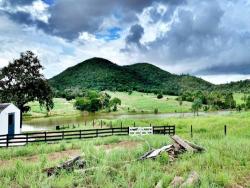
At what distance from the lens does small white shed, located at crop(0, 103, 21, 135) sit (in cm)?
3503

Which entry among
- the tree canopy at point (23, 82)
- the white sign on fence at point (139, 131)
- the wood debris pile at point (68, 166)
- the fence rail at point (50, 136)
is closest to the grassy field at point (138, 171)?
the wood debris pile at point (68, 166)

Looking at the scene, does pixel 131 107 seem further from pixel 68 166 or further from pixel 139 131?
pixel 68 166

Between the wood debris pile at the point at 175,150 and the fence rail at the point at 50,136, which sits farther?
the fence rail at the point at 50,136

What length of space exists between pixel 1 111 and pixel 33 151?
13.2 meters

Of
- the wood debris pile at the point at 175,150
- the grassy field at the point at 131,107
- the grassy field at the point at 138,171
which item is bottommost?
the grassy field at the point at 138,171

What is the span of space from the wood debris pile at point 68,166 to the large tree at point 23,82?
3537 centimetres

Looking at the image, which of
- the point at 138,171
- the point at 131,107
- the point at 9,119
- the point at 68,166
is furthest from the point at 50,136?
the point at 131,107

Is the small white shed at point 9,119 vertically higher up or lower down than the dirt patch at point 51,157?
higher up

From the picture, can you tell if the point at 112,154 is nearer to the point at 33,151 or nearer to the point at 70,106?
the point at 33,151

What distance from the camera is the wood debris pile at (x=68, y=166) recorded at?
14.1 m

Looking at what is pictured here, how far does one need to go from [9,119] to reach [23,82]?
40.0ft

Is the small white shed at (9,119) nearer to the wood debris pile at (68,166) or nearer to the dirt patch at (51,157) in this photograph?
the dirt patch at (51,157)

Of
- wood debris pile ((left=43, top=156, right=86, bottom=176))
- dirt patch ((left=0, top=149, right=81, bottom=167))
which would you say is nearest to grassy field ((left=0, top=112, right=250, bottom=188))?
wood debris pile ((left=43, top=156, right=86, bottom=176))

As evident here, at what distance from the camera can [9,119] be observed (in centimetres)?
3750
